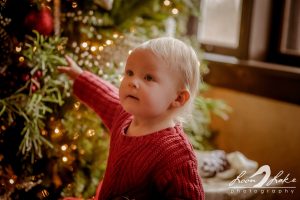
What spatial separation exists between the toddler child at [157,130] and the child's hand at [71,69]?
34cm

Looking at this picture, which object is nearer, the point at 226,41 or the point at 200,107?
the point at 200,107

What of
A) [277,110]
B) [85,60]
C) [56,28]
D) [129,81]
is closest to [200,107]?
[277,110]

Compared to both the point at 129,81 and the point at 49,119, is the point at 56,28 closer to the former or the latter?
the point at 49,119

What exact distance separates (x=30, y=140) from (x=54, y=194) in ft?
0.79

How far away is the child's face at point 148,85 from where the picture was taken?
3.63 ft

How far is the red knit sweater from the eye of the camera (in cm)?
110

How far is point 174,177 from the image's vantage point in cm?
109

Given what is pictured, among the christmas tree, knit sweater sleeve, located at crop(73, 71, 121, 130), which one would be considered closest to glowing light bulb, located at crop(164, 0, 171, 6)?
the christmas tree

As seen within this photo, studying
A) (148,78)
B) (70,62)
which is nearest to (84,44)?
(70,62)

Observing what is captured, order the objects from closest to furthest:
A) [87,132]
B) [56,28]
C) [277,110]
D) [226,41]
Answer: [56,28] → [87,132] → [277,110] → [226,41]

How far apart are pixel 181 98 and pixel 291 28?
1.10m

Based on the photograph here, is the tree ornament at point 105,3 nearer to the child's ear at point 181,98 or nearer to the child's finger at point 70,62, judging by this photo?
the child's finger at point 70,62

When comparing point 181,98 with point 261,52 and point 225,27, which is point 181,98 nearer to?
point 261,52

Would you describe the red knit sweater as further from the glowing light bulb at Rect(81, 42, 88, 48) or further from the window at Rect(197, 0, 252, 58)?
the window at Rect(197, 0, 252, 58)
